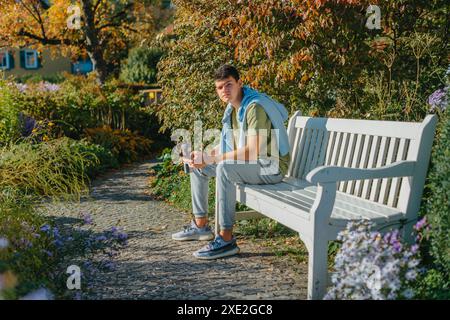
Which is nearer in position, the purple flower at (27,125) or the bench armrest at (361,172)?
the bench armrest at (361,172)

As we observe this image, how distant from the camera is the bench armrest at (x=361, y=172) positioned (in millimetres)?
3256

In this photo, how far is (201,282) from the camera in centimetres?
382

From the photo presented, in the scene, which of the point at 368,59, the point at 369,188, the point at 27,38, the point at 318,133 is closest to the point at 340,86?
the point at 368,59

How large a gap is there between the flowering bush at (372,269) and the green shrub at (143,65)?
15036 millimetres

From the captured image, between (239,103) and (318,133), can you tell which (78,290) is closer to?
(239,103)

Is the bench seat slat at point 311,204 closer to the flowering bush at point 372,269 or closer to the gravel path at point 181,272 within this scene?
the flowering bush at point 372,269

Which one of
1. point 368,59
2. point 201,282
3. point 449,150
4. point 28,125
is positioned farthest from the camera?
point 28,125

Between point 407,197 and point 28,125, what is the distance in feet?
22.8

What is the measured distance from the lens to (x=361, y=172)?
338cm

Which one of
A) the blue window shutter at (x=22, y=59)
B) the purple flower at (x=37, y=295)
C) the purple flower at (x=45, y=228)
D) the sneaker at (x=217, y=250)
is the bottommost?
the sneaker at (x=217, y=250)

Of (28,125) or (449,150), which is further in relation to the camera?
(28,125)

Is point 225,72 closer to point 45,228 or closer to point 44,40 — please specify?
point 45,228

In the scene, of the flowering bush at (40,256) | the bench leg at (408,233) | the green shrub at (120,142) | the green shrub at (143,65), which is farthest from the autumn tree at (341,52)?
the green shrub at (143,65)

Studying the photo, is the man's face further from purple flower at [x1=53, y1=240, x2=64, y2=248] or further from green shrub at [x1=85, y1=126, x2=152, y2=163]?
green shrub at [x1=85, y1=126, x2=152, y2=163]
